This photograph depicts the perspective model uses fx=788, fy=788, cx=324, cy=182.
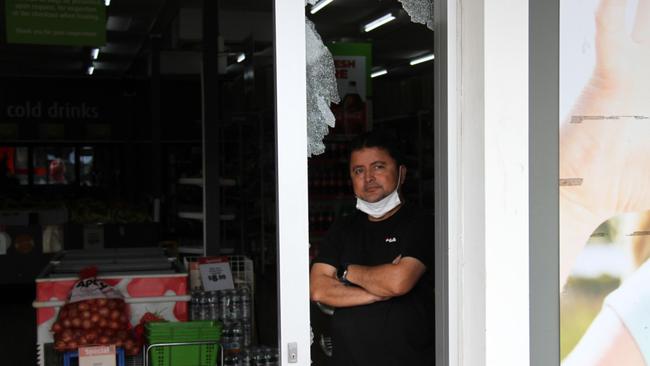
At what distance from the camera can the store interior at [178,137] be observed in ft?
27.7

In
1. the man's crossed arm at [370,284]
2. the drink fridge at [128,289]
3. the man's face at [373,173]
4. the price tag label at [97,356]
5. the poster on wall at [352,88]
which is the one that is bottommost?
the price tag label at [97,356]

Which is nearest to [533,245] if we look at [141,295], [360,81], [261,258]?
[141,295]

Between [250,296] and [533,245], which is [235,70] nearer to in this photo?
[250,296]

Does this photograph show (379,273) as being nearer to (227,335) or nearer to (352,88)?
(227,335)

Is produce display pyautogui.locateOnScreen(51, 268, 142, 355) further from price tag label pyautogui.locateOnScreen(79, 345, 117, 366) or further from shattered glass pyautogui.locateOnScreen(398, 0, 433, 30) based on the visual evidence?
shattered glass pyautogui.locateOnScreen(398, 0, 433, 30)

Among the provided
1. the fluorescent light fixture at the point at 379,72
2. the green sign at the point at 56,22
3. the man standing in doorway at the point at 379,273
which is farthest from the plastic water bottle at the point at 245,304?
the fluorescent light fixture at the point at 379,72

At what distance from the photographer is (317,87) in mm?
2547

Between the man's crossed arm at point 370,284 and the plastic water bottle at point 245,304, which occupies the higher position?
the man's crossed arm at point 370,284

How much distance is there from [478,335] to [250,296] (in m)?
3.15

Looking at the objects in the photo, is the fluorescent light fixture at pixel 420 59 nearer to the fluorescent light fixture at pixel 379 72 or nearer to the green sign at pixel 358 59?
the fluorescent light fixture at pixel 379 72

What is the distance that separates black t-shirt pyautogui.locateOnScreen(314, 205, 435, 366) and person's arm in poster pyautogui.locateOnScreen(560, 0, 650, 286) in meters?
0.71

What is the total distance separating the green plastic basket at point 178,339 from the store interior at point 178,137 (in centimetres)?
69

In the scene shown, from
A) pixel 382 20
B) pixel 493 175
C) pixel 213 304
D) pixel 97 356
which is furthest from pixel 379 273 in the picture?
pixel 382 20

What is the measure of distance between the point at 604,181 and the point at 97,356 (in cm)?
286
